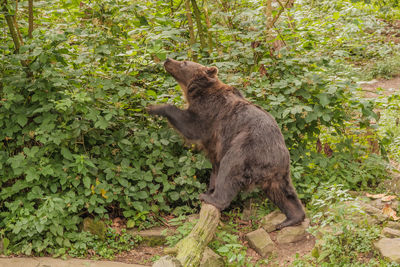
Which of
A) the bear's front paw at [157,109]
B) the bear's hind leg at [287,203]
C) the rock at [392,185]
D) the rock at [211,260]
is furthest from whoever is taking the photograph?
the rock at [392,185]

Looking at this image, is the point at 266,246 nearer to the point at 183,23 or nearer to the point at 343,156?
the point at 343,156

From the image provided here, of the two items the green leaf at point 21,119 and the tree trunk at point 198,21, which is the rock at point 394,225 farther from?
the green leaf at point 21,119

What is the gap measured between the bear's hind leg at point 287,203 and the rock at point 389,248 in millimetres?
1232

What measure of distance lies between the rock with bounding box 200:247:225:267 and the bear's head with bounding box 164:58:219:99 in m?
2.13

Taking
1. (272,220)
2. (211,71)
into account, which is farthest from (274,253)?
(211,71)

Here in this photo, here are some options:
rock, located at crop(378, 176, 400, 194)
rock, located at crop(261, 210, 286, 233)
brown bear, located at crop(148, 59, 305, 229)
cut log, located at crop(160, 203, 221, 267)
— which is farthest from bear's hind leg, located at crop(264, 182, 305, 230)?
rock, located at crop(378, 176, 400, 194)

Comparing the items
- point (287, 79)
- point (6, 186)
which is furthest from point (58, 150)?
point (287, 79)

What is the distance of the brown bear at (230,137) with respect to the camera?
186 inches

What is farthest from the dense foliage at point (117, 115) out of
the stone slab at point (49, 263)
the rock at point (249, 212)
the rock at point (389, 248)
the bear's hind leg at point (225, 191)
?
the rock at point (389, 248)

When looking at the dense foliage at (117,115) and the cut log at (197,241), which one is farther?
the dense foliage at (117,115)

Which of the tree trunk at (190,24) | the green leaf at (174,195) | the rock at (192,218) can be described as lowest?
the rock at (192,218)

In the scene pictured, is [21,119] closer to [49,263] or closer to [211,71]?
[49,263]

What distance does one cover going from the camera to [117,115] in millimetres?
5680

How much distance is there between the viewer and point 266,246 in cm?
480
